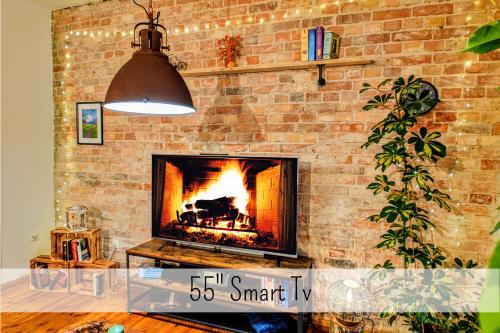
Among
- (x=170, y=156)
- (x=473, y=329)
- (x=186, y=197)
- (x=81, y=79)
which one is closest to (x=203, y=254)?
(x=186, y=197)

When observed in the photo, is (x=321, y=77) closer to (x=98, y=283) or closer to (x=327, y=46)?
(x=327, y=46)

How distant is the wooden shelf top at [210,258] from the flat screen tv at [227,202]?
8 cm

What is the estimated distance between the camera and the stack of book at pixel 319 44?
7.86 feet

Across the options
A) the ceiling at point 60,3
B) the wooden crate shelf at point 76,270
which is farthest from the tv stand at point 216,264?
the ceiling at point 60,3

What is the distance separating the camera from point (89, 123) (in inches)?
136

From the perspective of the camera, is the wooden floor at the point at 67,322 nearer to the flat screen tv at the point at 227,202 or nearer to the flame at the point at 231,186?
the flat screen tv at the point at 227,202

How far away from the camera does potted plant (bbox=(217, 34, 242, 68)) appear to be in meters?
2.74

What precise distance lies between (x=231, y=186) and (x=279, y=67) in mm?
1028

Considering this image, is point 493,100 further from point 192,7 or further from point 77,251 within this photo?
point 77,251

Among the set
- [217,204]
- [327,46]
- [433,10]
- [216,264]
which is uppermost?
[433,10]

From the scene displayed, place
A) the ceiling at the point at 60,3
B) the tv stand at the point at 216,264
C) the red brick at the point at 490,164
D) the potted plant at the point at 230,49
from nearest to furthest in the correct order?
1. the red brick at the point at 490,164
2. the tv stand at the point at 216,264
3. the potted plant at the point at 230,49
4. the ceiling at the point at 60,3

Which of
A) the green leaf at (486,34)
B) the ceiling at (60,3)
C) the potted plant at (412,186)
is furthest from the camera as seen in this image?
the ceiling at (60,3)

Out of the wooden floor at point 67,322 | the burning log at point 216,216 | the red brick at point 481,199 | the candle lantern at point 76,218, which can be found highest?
the red brick at point 481,199

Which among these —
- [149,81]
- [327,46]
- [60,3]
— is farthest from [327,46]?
[60,3]
